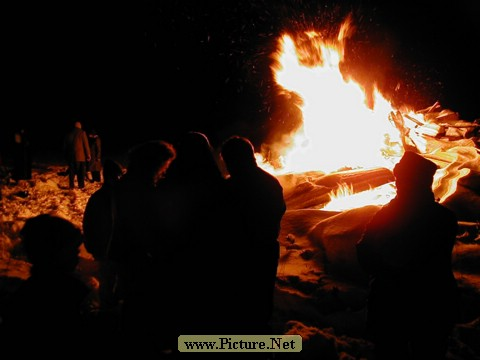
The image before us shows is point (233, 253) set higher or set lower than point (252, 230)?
lower

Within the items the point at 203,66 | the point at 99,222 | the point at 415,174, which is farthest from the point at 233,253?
the point at 203,66

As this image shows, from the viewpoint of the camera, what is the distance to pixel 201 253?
2746 millimetres

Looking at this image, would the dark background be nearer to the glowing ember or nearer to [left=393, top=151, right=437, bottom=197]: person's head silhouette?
the glowing ember

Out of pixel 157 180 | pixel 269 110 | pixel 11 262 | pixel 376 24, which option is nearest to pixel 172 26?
pixel 376 24

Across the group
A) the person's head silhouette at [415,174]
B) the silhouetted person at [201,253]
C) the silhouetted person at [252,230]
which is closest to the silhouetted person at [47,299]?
the silhouetted person at [201,253]

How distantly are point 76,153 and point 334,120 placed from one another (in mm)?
7254

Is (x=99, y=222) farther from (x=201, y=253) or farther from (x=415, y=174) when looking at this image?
(x=415, y=174)

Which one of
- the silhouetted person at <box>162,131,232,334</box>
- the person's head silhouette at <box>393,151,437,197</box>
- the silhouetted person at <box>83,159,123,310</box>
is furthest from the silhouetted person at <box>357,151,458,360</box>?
the silhouetted person at <box>83,159,123,310</box>

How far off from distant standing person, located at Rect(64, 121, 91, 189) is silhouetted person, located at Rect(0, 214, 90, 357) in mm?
9351

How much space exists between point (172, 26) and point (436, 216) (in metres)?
15.5

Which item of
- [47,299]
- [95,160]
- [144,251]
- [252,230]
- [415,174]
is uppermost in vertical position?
[95,160]

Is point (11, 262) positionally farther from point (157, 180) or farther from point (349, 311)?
point (349, 311)

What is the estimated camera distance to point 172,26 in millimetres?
15984

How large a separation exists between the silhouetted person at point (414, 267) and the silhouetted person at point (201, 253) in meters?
1.09
